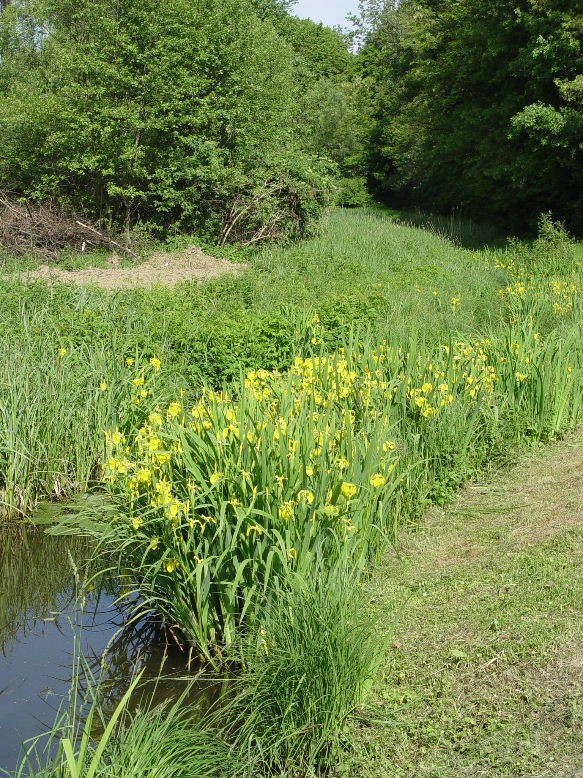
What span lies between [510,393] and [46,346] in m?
4.02

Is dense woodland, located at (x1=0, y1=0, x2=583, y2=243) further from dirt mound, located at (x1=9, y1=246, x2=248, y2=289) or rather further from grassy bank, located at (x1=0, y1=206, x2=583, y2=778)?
→ grassy bank, located at (x1=0, y1=206, x2=583, y2=778)

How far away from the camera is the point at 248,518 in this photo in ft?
15.2

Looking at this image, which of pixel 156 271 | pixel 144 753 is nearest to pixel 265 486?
pixel 144 753

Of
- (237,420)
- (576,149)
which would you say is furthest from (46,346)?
(576,149)

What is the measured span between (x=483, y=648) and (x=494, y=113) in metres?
20.7

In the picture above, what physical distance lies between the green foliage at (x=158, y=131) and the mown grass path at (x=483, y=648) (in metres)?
13.2

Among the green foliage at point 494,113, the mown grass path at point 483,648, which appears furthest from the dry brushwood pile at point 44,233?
the mown grass path at point 483,648

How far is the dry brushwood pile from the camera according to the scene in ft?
53.2

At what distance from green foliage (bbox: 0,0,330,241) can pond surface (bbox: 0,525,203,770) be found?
1213cm

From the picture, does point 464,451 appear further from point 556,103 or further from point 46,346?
point 556,103

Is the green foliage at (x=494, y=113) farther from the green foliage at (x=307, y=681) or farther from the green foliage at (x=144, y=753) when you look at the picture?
the green foliage at (x=144, y=753)

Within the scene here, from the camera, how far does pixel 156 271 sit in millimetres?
15805

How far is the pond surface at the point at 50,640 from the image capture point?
462 centimetres

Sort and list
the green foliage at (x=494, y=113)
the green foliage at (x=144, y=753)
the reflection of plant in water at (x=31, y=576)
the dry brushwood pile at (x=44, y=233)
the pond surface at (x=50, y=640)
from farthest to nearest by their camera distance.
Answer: the green foliage at (x=494, y=113), the dry brushwood pile at (x=44, y=233), the reflection of plant in water at (x=31, y=576), the pond surface at (x=50, y=640), the green foliage at (x=144, y=753)
